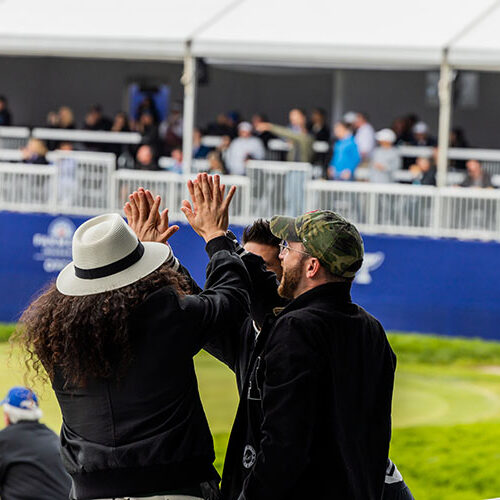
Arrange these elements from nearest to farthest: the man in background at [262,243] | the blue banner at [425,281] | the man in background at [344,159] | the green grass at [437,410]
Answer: the man in background at [262,243] → the green grass at [437,410] → the blue banner at [425,281] → the man in background at [344,159]

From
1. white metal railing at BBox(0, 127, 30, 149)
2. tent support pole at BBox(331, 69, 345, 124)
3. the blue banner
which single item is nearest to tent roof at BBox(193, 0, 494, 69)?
the blue banner

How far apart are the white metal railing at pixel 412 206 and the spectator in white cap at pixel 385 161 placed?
1.66 feet

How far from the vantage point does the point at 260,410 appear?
3.28 metres

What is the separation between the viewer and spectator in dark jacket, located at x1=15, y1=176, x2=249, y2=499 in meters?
3.21

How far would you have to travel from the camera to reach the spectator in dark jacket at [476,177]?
51.9ft

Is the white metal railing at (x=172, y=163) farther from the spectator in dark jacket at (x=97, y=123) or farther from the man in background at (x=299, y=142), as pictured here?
the spectator in dark jacket at (x=97, y=123)

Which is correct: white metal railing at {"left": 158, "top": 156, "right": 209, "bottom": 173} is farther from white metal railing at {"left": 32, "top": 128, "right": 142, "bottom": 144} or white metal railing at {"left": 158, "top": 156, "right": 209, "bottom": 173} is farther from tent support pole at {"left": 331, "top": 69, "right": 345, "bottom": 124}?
tent support pole at {"left": 331, "top": 69, "right": 345, "bottom": 124}

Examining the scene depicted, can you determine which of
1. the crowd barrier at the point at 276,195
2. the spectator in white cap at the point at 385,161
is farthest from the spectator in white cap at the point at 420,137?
the crowd barrier at the point at 276,195

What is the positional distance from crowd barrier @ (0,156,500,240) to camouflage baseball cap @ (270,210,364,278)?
11.7 m

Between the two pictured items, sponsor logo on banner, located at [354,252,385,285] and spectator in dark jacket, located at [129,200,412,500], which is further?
sponsor logo on banner, located at [354,252,385,285]

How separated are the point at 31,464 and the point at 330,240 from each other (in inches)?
131

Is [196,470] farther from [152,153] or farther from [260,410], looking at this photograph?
[152,153]

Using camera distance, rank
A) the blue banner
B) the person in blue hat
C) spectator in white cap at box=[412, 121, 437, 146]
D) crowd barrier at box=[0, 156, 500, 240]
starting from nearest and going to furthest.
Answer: the person in blue hat → the blue banner → crowd barrier at box=[0, 156, 500, 240] → spectator in white cap at box=[412, 121, 437, 146]

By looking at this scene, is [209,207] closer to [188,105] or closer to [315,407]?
[315,407]
